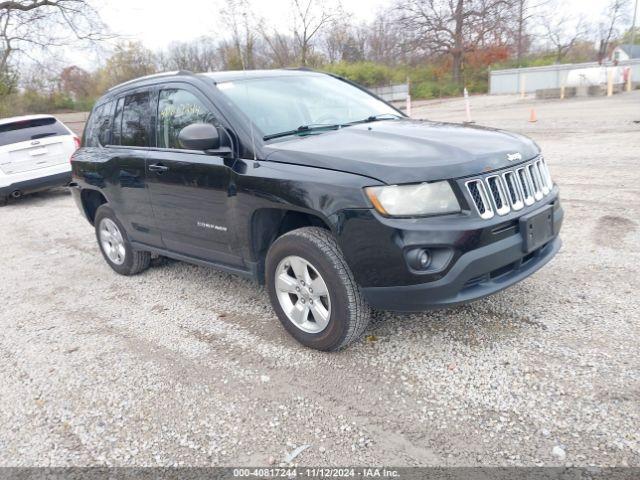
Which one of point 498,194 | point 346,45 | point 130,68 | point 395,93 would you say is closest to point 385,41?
point 346,45

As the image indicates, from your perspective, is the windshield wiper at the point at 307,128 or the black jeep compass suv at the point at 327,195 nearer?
the black jeep compass suv at the point at 327,195

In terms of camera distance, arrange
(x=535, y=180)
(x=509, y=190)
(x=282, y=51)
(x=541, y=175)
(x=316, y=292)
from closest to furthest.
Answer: (x=509, y=190), (x=316, y=292), (x=535, y=180), (x=541, y=175), (x=282, y=51)

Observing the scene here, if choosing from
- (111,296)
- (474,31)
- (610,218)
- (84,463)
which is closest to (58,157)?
(111,296)

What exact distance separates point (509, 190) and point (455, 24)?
152 ft

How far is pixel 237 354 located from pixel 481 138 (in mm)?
2158

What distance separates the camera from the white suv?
955 cm

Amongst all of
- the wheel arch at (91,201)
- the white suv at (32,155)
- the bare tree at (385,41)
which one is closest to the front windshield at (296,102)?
the wheel arch at (91,201)

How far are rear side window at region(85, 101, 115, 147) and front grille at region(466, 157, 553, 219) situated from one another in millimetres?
3654

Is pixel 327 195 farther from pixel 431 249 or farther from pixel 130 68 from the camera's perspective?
pixel 130 68

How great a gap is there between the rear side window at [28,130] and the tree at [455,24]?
39750mm

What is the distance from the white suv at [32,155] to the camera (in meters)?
9.55

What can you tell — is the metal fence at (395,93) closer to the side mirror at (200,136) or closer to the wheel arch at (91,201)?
the wheel arch at (91,201)

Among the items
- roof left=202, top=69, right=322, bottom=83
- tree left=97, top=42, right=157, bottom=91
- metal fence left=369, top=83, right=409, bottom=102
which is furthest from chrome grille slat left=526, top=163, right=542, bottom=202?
tree left=97, top=42, right=157, bottom=91

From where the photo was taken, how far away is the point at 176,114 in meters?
4.16
